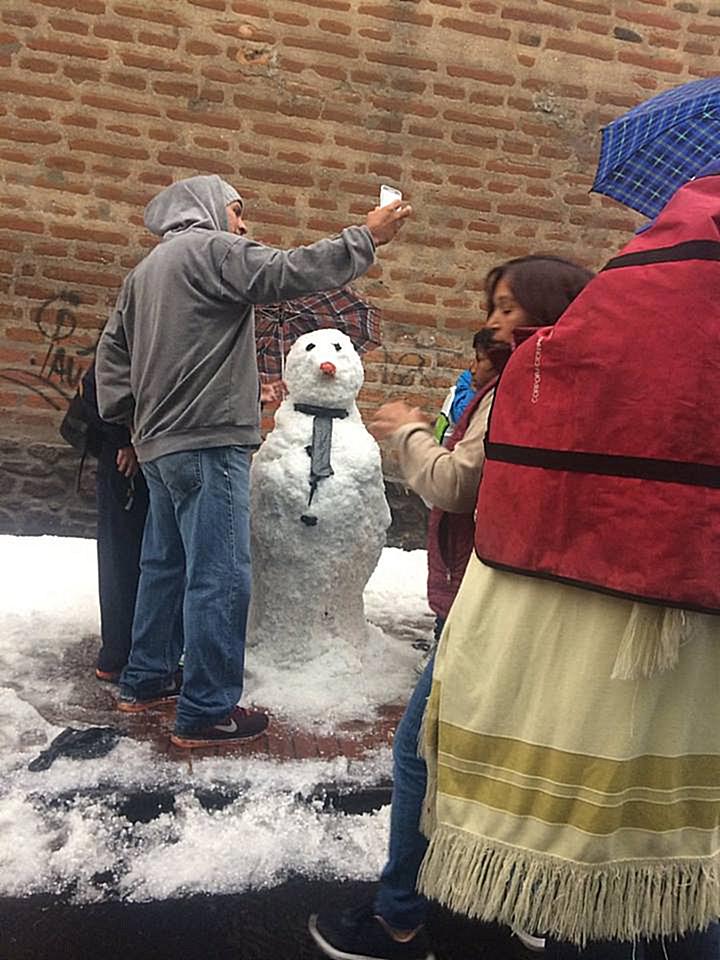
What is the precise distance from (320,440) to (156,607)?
96 centimetres

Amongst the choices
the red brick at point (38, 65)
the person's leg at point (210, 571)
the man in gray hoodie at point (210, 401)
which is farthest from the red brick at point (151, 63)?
the person's leg at point (210, 571)

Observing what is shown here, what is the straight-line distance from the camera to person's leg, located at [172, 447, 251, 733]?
2982 mm

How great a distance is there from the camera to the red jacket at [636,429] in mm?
1345

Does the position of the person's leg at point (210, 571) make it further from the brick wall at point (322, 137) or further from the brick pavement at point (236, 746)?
the brick wall at point (322, 137)

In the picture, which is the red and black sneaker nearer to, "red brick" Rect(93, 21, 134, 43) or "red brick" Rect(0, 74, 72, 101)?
"red brick" Rect(0, 74, 72, 101)

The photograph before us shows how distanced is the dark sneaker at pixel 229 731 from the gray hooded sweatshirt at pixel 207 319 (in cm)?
99

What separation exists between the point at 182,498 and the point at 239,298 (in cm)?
73

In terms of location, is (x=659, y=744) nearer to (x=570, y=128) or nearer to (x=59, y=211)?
(x=59, y=211)

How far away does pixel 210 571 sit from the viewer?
9.86 ft

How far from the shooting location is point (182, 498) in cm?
301

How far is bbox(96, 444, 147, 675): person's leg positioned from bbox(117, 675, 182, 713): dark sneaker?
0.26 m

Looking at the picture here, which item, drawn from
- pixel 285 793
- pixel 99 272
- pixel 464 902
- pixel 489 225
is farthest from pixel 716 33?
pixel 464 902

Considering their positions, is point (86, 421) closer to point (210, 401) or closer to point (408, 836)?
point (210, 401)

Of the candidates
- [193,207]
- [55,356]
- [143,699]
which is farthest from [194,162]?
[143,699]
